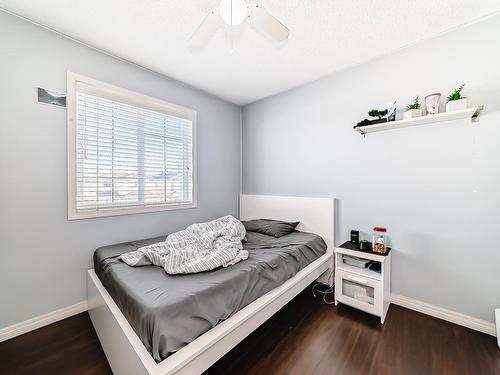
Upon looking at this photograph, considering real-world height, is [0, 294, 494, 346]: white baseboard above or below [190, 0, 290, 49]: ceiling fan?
below

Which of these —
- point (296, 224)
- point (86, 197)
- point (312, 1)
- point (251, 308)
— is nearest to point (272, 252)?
point (251, 308)

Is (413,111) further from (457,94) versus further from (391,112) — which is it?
(457,94)

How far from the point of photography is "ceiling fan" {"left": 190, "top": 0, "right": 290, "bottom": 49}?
4.09 ft

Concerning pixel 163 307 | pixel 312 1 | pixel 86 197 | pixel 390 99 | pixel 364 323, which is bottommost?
pixel 364 323

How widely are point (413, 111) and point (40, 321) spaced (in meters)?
3.66

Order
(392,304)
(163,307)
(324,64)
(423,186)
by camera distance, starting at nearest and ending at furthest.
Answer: (163,307) < (423,186) < (392,304) < (324,64)

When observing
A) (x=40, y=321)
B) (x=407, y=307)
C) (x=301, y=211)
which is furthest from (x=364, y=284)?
(x=40, y=321)

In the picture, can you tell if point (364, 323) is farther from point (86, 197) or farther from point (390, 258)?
point (86, 197)

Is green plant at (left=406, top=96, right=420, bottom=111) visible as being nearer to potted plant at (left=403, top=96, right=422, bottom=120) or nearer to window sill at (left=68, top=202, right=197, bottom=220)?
potted plant at (left=403, top=96, right=422, bottom=120)

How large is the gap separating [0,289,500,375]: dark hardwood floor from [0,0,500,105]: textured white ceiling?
2.50 metres

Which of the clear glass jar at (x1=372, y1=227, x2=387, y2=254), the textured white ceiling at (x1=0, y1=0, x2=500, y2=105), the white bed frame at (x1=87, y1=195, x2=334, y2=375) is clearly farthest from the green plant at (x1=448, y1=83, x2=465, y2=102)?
the white bed frame at (x1=87, y1=195, x2=334, y2=375)

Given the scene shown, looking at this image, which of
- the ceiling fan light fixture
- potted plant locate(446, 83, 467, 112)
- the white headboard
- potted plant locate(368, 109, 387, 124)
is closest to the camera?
the ceiling fan light fixture

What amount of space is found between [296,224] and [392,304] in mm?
1213

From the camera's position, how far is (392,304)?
207 centimetres
